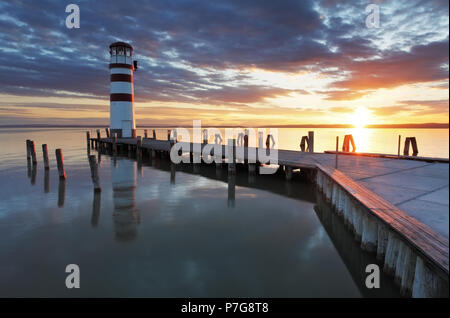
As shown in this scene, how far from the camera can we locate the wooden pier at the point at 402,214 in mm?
3934

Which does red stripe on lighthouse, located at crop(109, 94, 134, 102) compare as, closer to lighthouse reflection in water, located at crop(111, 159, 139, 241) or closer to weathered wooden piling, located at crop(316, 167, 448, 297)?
lighthouse reflection in water, located at crop(111, 159, 139, 241)

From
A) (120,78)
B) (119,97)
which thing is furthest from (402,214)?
(120,78)

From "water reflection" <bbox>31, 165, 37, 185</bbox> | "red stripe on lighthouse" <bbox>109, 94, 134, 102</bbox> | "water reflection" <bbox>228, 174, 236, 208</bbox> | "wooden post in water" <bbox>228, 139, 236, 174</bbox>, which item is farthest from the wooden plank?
"red stripe on lighthouse" <bbox>109, 94, 134, 102</bbox>

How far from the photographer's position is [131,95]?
2789 centimetres

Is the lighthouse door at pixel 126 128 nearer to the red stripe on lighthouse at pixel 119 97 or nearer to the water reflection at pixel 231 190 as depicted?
the red stripe on lighthouse at pixel 119 97

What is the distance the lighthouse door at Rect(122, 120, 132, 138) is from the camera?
28.6 meters

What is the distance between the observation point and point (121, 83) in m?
27.0

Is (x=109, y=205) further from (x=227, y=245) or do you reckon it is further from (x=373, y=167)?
(x=373, y=167)

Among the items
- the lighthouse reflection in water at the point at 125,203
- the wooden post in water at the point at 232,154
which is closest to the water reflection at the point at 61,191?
the lighthouse reflection in water at the point at 125,203

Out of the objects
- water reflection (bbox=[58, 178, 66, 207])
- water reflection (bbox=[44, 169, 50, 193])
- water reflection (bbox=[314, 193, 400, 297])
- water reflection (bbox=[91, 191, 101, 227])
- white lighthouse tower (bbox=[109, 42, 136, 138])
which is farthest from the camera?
white lighthouse tower (bbox=[109, 42, 136, 138])

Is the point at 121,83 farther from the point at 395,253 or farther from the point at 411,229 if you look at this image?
the point at 411,229

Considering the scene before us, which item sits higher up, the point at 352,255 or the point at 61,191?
the point at 61,191

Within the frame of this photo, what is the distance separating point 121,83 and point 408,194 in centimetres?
2688

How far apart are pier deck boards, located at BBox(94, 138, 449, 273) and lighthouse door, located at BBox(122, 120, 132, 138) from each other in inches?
864
